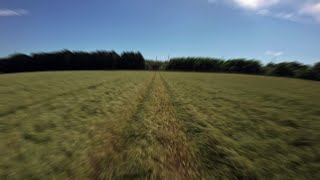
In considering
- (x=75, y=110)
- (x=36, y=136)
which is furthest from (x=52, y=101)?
(x=36, y=136)

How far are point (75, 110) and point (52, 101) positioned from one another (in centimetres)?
222

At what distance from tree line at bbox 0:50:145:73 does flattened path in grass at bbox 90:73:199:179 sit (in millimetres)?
70434

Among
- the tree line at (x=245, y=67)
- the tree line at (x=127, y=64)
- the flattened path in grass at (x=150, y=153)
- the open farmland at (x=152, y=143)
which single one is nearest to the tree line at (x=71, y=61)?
the tree line at (x=127, y=64)

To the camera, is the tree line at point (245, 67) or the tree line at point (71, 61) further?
the tree line at point (71, 61)

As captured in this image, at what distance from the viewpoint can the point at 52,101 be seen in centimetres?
1136

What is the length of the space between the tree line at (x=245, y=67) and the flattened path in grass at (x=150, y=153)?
5431 centimetres

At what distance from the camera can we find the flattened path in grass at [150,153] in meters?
4.62

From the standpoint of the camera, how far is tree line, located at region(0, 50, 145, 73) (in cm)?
6756

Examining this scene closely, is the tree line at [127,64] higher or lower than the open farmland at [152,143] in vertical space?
lower

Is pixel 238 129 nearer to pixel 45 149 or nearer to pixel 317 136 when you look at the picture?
pixel 317 136

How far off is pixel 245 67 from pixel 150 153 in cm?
8045

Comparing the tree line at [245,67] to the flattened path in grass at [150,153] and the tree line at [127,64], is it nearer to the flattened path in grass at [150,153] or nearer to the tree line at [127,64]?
the tree line at [127,64]

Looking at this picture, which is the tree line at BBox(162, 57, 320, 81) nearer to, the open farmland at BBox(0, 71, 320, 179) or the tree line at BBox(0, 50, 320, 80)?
the tree line at BBox(0, 50, 320, 80)

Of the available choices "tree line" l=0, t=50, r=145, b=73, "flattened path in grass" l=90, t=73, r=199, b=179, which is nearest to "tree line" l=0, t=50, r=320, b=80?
"tree line" l=0, t=50, r=145, b=73
